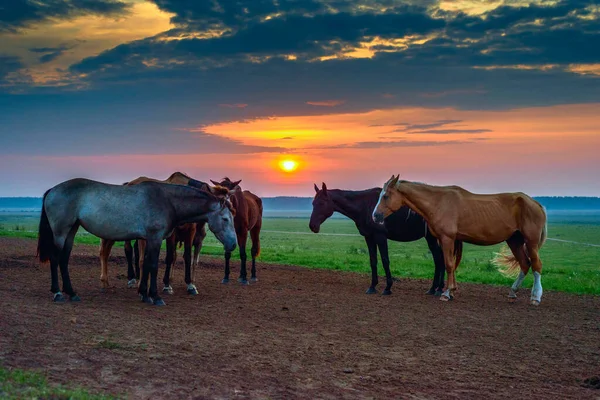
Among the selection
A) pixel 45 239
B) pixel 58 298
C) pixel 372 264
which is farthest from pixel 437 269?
pixel 45 239

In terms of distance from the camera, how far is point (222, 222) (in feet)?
41.1

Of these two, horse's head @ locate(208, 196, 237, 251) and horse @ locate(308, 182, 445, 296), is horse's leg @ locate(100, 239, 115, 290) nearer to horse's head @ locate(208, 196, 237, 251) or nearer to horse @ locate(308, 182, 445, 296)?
horse's head @ locate(208, 196, 237, 251)

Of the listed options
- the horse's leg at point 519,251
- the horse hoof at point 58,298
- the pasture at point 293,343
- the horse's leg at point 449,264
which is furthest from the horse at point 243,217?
the horse's leg at point 519,251

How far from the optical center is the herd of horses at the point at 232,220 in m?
11.5

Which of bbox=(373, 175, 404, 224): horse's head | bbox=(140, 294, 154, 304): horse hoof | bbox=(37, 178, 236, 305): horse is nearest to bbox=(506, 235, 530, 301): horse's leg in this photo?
bbox=(373, 175, 404, 224): horse's head

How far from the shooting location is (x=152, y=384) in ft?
21.1

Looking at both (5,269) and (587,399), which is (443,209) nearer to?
(587,399)

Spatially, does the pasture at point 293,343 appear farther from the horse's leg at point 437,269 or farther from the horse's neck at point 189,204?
the horse's neck at point 189,204

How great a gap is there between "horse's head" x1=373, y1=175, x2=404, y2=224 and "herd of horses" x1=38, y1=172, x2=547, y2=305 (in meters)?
0.02

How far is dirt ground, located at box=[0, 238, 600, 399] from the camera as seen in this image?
6812 millimetres

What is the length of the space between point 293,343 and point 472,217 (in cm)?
658

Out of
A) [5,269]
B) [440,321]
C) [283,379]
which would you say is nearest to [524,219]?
[440,321]

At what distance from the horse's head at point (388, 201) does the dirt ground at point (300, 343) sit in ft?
6.11

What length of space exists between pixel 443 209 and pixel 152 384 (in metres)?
9.00
